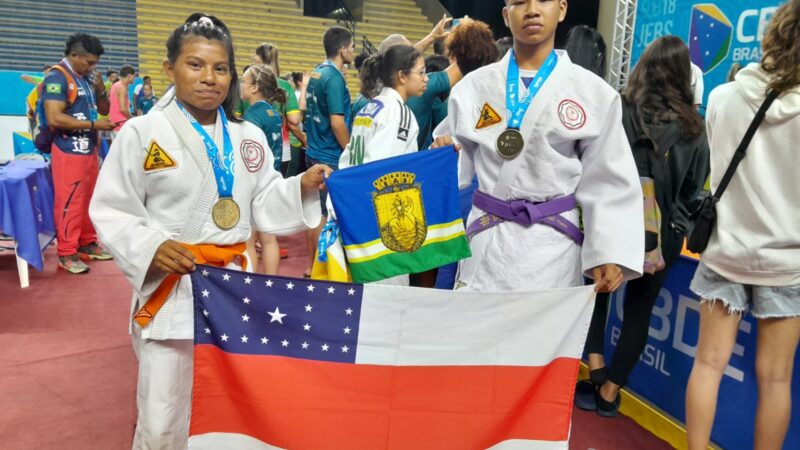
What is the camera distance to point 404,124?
2.79 meters

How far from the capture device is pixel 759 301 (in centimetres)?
185

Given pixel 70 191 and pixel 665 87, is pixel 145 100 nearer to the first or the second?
pixel 70 191

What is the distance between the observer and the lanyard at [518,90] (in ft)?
5.51

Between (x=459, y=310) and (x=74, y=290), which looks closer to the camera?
(x=459, y=310)

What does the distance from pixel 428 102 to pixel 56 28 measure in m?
13.2

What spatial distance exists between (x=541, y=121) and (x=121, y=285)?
3916 millimetres

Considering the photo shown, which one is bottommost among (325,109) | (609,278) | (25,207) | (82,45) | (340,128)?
(25,207)

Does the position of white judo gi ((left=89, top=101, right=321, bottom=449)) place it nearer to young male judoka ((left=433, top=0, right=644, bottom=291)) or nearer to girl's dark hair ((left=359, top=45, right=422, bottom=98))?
young male judoka ((left=433, top=0, right=644, bottom=291))

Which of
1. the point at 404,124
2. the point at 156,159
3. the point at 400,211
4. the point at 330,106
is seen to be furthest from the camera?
the point at 330,106

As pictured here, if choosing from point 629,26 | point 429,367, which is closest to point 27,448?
point 429,367

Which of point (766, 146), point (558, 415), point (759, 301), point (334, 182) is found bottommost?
point (558, 415)

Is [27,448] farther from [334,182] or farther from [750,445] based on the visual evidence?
[750,445]

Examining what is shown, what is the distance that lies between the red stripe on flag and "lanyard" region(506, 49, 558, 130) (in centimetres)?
66

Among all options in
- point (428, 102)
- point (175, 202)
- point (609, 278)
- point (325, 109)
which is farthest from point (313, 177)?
point (325, 109)
